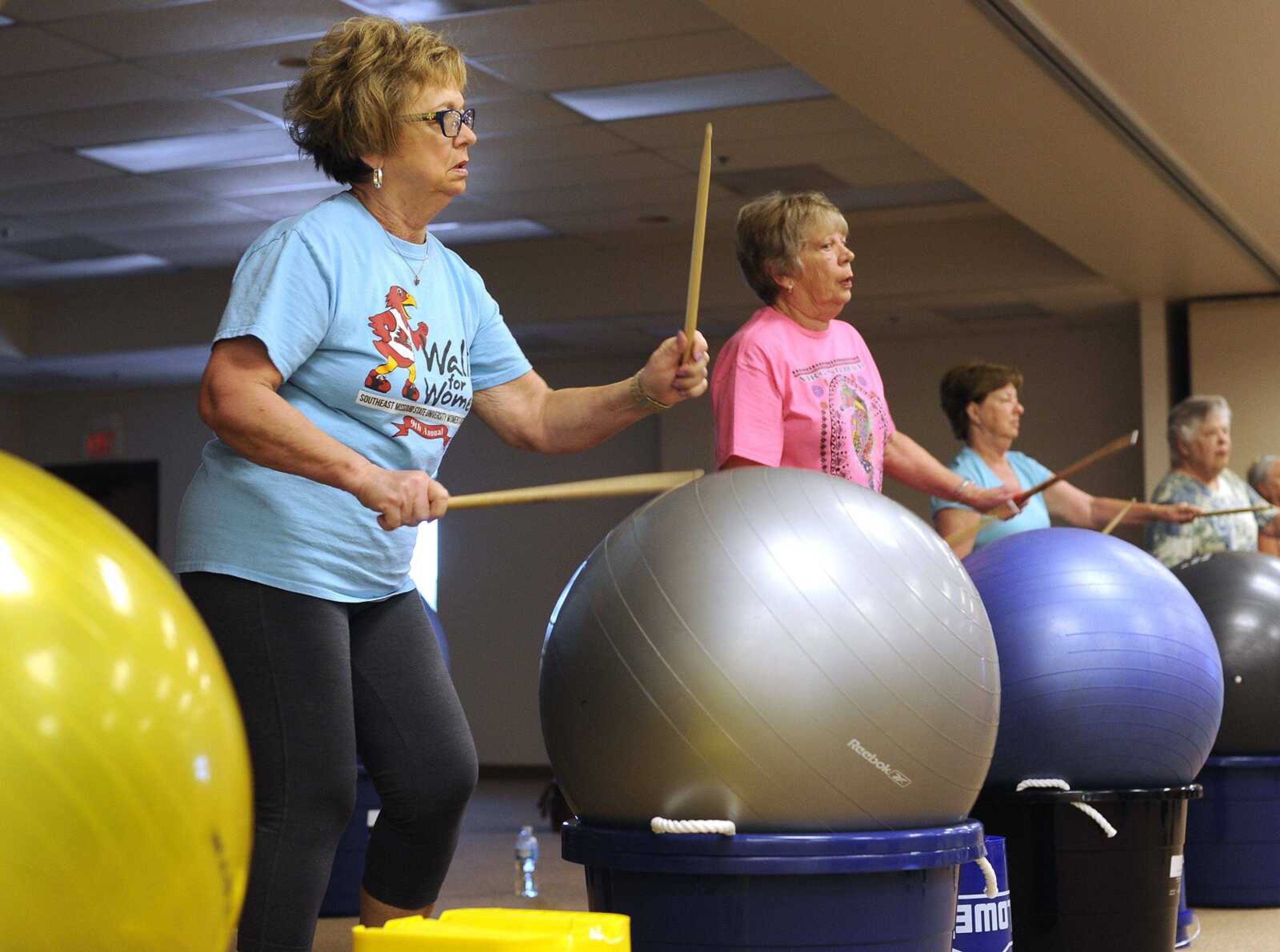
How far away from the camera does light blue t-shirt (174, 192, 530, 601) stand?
6.68ft

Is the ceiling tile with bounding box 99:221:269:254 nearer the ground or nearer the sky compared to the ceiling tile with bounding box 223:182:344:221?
nearer the ground

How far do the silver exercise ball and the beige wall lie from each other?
7.31 meters

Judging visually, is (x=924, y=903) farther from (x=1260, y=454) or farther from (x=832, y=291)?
(x=1260, y=454)

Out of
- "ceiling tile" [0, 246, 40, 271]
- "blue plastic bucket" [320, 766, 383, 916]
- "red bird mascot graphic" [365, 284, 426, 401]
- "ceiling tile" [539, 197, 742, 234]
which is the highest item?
"ceiling tile" [539, 197, 742, 234]

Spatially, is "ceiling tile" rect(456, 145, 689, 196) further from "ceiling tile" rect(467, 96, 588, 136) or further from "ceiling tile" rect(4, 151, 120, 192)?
"ceiling tile" rect(4, 151, 120, 192)

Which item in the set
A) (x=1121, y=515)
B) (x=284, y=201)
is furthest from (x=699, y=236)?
(x=284, y=201)

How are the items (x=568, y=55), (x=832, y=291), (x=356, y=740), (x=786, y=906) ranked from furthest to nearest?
(x=568, y=55), (x=832, y=291), (x=356, y=740), (x=786, y=906)

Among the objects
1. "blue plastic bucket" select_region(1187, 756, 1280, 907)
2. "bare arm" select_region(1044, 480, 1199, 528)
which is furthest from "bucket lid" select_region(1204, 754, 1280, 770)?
"bare arm" select_region(1044, 480, 1199, 528)

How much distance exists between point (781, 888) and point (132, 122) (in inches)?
234

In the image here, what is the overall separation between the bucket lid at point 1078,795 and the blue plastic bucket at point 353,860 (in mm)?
2053

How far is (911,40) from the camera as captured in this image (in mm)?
5004

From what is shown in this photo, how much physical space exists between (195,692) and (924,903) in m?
1.08

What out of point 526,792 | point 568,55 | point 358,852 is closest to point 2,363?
point 526,792

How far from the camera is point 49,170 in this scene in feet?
25.5
